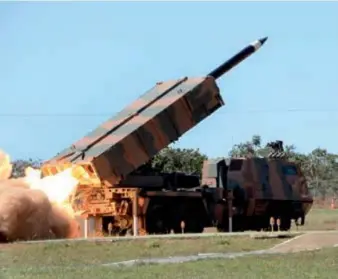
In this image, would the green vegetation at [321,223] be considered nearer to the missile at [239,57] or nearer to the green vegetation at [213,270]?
the missile at [239,57]

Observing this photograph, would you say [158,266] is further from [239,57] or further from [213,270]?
[239,57]

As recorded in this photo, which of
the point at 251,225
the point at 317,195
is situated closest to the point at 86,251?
the point at 251,225

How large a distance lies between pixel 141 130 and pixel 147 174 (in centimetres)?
239

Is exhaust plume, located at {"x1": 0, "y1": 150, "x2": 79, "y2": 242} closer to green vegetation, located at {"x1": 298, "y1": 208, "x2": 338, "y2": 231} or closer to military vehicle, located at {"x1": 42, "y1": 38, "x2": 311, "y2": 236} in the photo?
military vehicle, located at {"x1": 42, "y1": 38, "x2": 311, "y2": 236}

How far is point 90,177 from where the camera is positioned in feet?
94.5

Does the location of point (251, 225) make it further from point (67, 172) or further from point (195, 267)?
point (195, 267)

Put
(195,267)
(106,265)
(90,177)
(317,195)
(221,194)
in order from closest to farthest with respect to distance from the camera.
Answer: (195,267) < (106,265) < (90,177) < (221,194) < (317,195)

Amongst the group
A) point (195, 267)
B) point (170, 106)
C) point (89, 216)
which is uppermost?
point (170, 106)

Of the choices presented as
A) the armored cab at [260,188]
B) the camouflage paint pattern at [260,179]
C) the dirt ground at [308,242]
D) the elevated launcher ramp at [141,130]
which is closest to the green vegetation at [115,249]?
the dirt ground at [308,242]

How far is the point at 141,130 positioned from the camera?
1141 inches

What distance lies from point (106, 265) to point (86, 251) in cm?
435

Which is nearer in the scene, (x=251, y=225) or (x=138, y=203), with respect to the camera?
(x=138, y=203)

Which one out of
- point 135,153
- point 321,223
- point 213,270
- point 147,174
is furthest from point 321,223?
point 213,270

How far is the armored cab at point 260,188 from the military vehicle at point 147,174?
0.25 m
